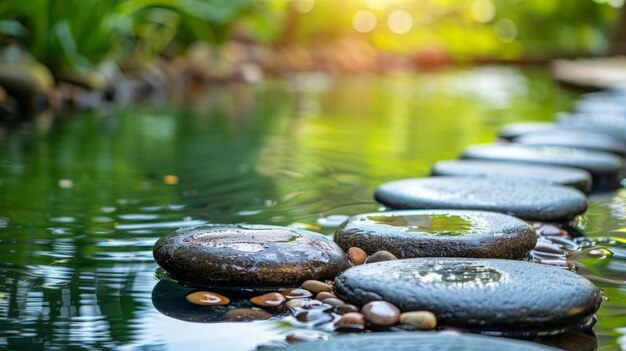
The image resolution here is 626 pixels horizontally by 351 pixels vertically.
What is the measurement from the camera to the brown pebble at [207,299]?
1600 millimetres

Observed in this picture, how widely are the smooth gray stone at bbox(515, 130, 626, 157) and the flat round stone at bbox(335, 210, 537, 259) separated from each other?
1469 mm

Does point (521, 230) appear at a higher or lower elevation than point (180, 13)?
lower

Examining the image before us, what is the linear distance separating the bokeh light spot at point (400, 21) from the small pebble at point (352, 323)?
1667cm

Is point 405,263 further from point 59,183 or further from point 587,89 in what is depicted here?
point 587,89

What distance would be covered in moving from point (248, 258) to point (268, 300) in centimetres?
11

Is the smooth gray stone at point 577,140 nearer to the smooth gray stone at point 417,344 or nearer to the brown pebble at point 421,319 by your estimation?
the brown pebble at point 421,319

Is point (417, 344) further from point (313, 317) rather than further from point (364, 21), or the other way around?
point (364, 21)

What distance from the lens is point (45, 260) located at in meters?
1.93

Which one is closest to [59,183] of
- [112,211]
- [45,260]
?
[112,211]

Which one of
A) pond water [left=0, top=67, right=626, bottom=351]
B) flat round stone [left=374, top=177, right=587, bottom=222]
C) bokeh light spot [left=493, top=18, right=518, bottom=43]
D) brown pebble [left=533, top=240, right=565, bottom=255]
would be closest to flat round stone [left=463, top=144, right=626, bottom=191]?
pond water [left=0, top=67, right=626, bottom=351]

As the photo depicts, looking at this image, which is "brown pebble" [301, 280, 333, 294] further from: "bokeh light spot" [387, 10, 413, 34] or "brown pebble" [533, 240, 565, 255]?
"bokeh light spot" [387, 10, 413, 34]

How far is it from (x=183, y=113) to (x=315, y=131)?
129 centimetres

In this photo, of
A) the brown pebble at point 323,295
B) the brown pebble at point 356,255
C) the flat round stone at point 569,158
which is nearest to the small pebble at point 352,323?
the brown pebble at point 323,295

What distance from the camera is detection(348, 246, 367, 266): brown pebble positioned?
1.82 metres
